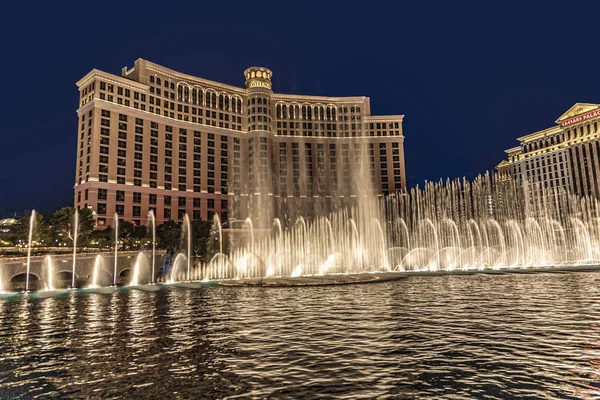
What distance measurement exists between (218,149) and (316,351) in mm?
109995

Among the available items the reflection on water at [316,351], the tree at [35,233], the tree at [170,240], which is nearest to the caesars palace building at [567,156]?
the tree at [170,240]

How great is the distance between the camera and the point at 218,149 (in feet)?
381

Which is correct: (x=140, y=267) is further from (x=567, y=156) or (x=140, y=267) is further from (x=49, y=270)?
(x=567, y=156)

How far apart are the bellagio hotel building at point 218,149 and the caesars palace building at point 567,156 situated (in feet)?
155

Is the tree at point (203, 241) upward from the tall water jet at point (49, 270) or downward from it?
upward

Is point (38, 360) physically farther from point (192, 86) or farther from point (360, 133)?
point (360, 133)

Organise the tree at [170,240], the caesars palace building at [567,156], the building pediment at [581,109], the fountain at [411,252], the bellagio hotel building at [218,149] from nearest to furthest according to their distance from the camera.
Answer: the fountain at [411,252] → the tree at [170,240] → the bellagio hotel building at [218,149] → the caesars palace building at [567,156] → the building pediment at [581,109]

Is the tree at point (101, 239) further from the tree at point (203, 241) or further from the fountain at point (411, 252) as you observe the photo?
the tree at point (203, 241)

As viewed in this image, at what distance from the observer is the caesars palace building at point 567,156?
386 ft

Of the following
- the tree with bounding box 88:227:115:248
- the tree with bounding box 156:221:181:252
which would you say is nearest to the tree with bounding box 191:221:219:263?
the tree with bounding box 156:221:181:252

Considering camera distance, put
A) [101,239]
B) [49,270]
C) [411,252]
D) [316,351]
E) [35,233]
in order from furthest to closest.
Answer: [101,239]
[411,252]
[35,233]
[49,270]
[316,351]

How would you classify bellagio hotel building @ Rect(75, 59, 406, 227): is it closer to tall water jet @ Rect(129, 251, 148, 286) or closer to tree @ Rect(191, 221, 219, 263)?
tree @ Rect(191, 221, 219, 263)

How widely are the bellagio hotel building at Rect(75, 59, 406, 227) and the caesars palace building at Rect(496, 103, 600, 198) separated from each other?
4739 cm

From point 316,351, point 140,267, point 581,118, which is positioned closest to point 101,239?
point 140,267
